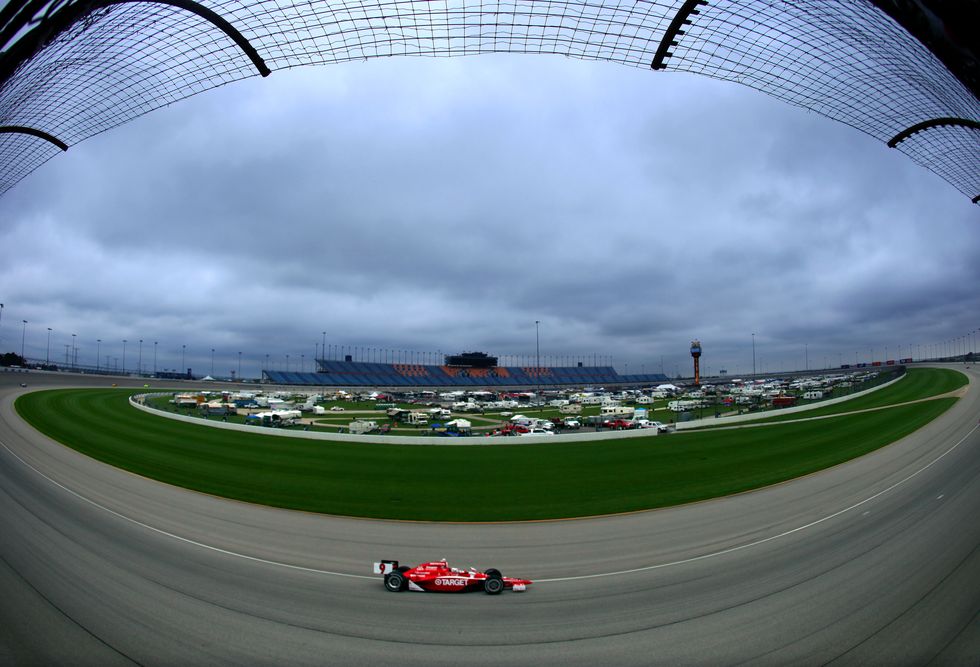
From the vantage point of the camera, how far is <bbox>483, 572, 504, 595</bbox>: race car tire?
1216 centimetres

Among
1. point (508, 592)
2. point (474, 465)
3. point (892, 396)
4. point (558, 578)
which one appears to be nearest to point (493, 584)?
point (508, 592)

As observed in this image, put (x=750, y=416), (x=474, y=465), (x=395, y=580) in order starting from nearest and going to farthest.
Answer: (x=395, y=580)
(x=474, y=465)
(x=750, y=416)

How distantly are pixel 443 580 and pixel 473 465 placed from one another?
1896 centimetres

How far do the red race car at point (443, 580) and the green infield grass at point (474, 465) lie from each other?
A: 22.7 ft

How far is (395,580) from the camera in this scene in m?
12.4

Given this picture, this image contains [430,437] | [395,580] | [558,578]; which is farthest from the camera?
[430,437]

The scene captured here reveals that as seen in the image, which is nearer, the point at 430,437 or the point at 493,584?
the point at 493,584

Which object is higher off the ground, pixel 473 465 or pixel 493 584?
pixel 493 584

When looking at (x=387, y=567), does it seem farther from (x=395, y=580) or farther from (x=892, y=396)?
(x=892, y=396)

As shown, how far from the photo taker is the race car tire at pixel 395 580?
12336 mm

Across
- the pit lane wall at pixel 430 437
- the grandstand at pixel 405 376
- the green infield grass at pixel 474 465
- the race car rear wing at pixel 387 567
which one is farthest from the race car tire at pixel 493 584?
the grandstand at pixel 405 376

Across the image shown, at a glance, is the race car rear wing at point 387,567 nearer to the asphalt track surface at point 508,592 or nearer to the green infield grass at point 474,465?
the asphalt track surface at point 508,592

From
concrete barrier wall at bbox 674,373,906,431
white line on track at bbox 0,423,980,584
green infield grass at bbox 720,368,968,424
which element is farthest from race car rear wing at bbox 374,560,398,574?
green infield grass at bbox 720,368,968,424

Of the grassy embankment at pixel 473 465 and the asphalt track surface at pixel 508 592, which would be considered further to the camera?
the grassy embankment at pixel 473 465
